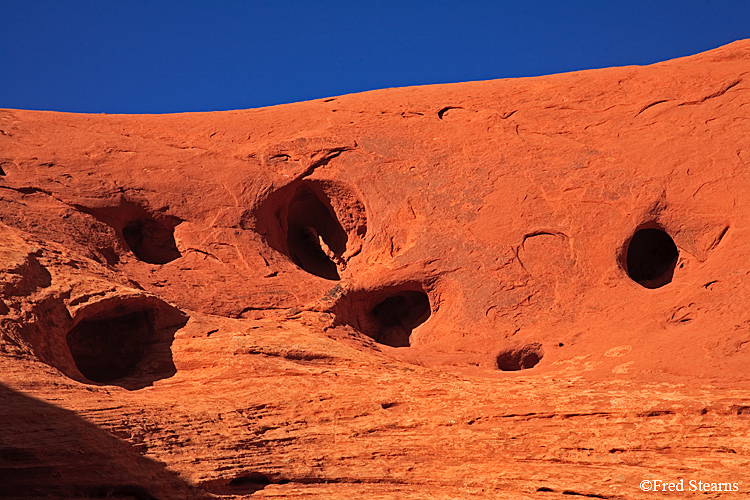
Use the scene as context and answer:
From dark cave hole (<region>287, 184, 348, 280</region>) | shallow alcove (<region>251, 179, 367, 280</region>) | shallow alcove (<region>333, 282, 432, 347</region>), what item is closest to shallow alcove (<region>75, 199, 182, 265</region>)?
shallow alcove (<region>251, 179, 367, 280</region>)

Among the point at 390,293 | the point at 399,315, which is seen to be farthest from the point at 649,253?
the point at 390,293

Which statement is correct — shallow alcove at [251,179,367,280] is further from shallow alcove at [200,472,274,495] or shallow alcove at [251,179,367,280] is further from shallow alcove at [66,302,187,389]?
shallow alcove at [200,472,274,495]

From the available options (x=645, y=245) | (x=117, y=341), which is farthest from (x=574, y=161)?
(x=117, y=341)

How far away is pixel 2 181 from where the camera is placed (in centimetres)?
1021

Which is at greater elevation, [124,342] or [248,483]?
[124,342]

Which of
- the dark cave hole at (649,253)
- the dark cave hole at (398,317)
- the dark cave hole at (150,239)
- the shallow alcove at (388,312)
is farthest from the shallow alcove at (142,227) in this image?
the dark cave hole at (649,253)

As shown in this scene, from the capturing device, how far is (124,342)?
328 inches

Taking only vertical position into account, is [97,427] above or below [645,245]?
below

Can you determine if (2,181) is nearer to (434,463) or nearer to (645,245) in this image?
(434,463)

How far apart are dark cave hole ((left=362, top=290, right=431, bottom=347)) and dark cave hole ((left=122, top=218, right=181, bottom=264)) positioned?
302 cm

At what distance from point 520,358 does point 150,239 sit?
5.50 m

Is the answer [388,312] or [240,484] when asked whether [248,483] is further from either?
[388,312]

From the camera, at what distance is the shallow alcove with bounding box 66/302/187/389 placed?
7.93 metres

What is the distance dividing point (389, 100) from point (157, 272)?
5.27 m
